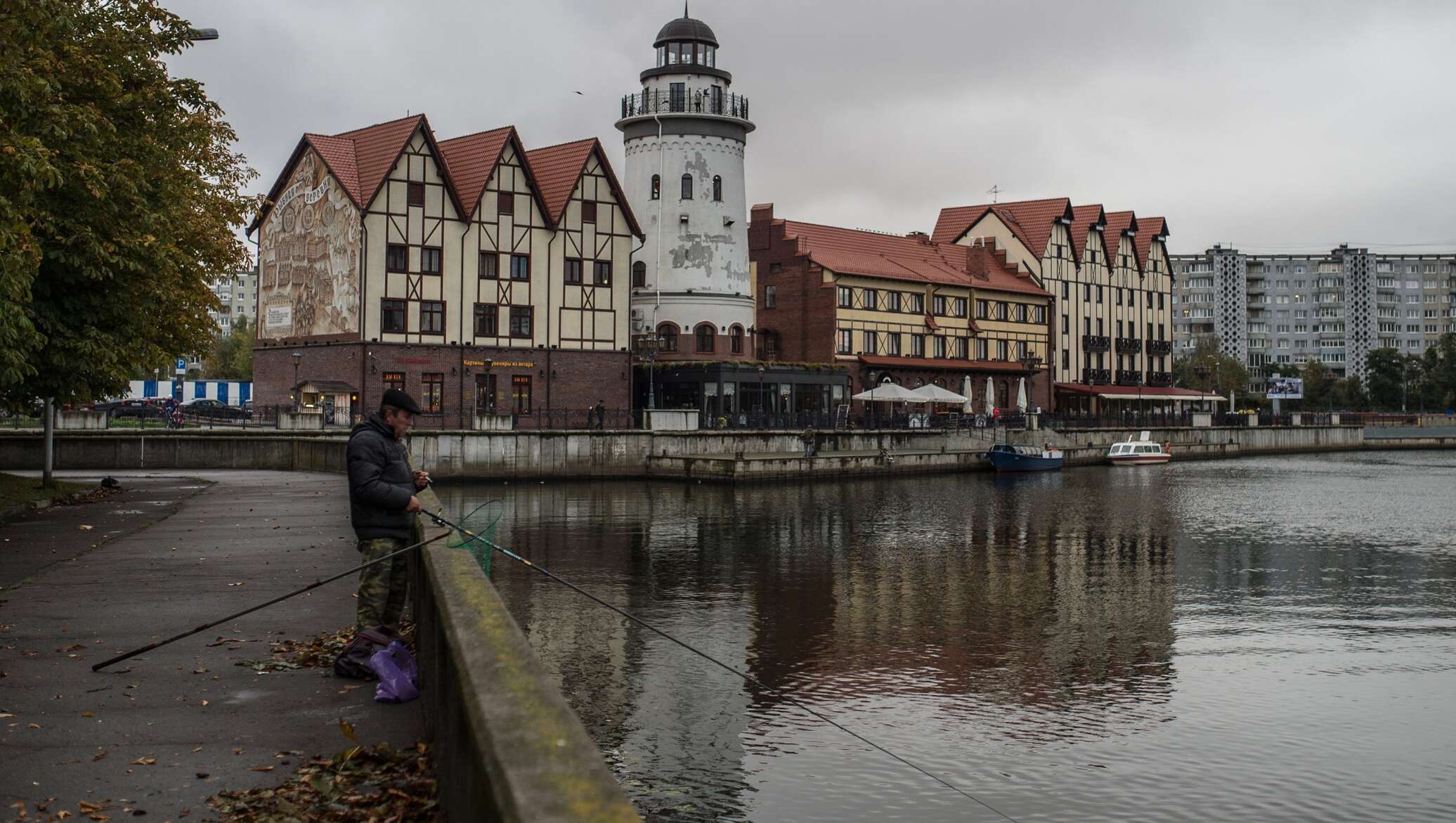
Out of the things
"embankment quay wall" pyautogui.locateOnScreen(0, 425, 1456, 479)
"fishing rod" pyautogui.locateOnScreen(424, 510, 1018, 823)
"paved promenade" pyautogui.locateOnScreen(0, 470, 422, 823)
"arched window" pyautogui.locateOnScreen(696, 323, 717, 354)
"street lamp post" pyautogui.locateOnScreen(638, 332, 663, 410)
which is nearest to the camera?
"paved promenade" pyautogui.locateOnScreen(0, 470, 422, 823)

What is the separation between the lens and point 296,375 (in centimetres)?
5934

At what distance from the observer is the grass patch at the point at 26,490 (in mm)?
24609

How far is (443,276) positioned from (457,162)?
6758 mm

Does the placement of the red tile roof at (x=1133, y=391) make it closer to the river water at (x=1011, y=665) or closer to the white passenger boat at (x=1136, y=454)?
the white passenger boat at (x=1136, y=454)

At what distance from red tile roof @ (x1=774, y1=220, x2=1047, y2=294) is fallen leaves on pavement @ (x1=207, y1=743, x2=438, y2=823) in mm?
70780

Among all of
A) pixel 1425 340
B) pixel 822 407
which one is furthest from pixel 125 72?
pixel 1425 340

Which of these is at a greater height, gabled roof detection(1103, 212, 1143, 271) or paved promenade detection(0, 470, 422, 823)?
gabled roof detection(1103, 212, 1143, 271)

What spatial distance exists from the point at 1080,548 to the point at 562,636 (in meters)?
19.3

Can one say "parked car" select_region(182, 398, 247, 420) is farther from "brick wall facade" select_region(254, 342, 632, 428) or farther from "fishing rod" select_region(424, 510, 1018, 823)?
"fishing rod" select_region(424, 510, 1018, 823)

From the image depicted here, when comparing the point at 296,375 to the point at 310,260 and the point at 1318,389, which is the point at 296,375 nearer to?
the point at 310,260

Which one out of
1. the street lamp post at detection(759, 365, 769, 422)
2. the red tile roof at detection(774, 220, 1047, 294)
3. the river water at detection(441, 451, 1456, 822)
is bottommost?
the river water at detection(441, 451, 1456, 822)

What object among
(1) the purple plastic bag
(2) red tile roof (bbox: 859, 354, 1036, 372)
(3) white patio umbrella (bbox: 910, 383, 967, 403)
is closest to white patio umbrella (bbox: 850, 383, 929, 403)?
(3) white patio umbrella (bbox: 910, 383, 967, 403)

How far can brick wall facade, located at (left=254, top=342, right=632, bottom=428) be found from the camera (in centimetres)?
5772

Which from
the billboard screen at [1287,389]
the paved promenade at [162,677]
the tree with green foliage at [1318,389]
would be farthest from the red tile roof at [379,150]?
the tree with green foliage at [1318,389]
